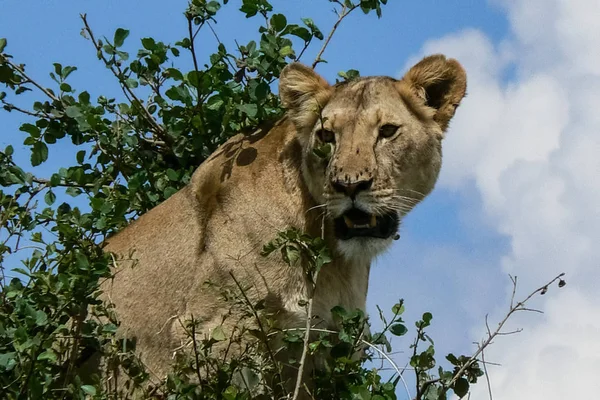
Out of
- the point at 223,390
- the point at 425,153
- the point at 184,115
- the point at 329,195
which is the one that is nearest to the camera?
the point at 223,390

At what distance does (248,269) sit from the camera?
6430mm

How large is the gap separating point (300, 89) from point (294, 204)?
79 centimetres

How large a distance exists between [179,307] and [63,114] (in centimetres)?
172

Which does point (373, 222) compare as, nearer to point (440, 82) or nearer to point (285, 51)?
point (440, 82)

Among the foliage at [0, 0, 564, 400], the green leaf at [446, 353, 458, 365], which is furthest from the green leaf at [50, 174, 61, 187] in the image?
the green leaf at [446, 353, 458, 365]

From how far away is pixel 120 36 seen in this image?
7562 millimetres

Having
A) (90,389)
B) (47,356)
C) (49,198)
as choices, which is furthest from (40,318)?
(49,198)

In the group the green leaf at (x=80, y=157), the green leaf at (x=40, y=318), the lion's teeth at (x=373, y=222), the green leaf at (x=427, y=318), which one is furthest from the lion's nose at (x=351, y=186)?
the green leaf at (x=80, y=157)

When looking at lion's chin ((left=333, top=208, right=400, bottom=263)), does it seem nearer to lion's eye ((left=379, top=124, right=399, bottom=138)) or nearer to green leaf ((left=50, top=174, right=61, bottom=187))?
lion's eye ((left=379, top=124, right=399, bottom=138))

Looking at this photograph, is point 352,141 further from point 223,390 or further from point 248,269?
point 223,390

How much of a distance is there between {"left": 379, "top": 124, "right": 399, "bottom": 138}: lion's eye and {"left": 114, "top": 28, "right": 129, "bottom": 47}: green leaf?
2054mm

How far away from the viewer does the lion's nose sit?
6250 millimetres

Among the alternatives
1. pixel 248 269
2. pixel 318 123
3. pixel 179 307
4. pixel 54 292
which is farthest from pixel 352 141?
pixel 54 292

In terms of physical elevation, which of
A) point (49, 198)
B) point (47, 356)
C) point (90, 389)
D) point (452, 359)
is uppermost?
point (49, 198)
